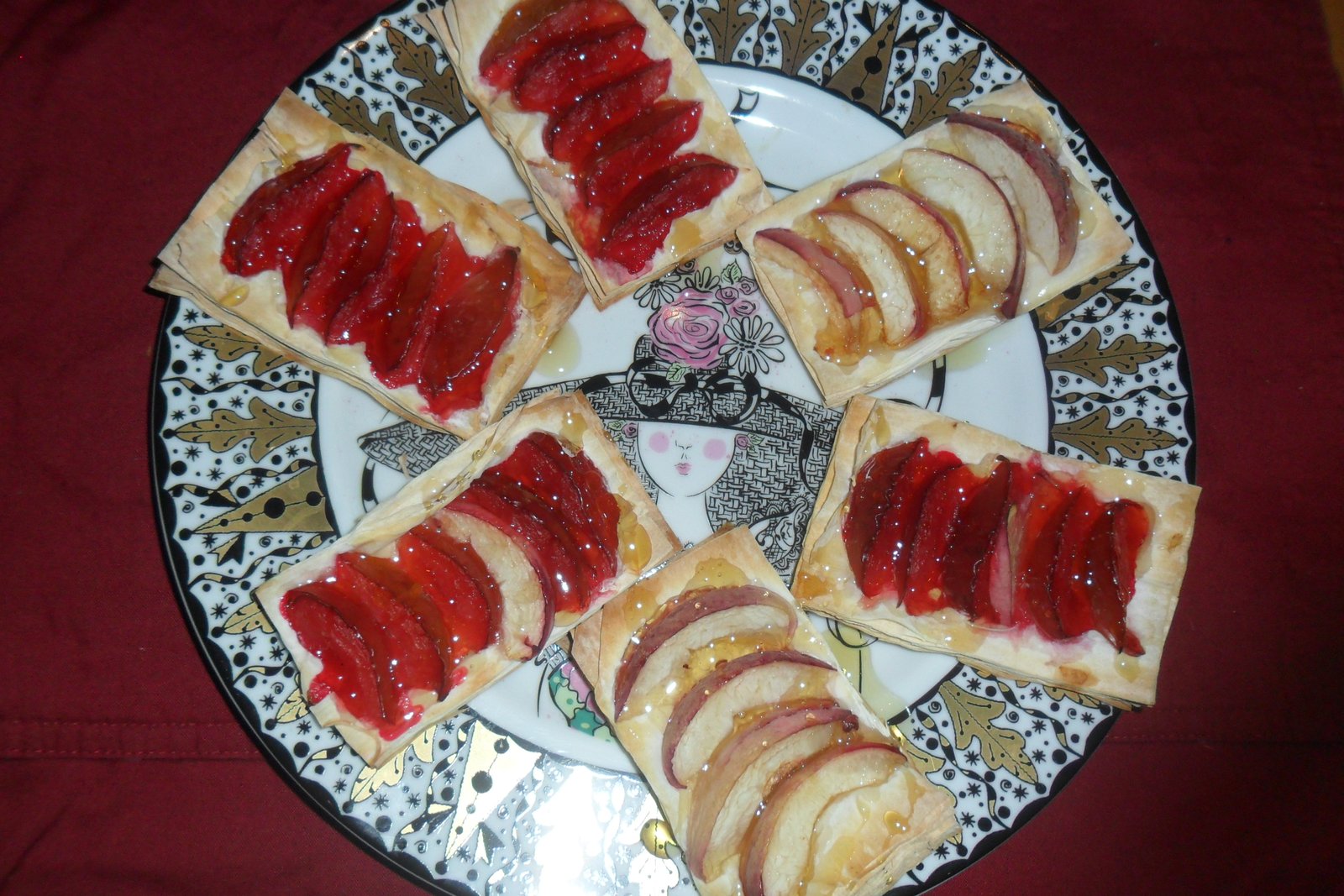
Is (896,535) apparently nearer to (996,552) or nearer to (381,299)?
(996,552)

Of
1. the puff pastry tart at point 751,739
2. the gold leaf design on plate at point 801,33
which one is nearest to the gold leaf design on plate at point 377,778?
the puff pastry tart at point 751,739

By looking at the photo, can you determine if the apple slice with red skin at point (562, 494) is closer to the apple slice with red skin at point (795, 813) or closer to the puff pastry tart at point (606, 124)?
the puff pastry tart at point (606, 124)

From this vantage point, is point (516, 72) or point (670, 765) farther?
point (516, 72)

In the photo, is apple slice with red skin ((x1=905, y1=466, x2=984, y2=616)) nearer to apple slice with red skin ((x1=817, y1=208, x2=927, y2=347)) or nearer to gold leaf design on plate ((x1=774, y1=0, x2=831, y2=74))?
apple slice with red skin ((x1=817, y1=208, x2=927, y2=347))

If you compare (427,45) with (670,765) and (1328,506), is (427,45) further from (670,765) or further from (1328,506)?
(1328,506)

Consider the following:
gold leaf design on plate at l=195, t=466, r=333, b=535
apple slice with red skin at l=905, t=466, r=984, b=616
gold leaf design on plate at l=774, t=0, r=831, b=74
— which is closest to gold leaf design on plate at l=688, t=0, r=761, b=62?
gold leaf design on plate at l=774, t=0, r=831, b=74

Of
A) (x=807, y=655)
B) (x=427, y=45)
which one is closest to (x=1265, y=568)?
(x=807, y=655)

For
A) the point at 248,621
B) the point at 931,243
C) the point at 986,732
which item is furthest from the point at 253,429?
the point at 986,732

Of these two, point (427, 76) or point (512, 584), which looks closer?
point (512, 584)
